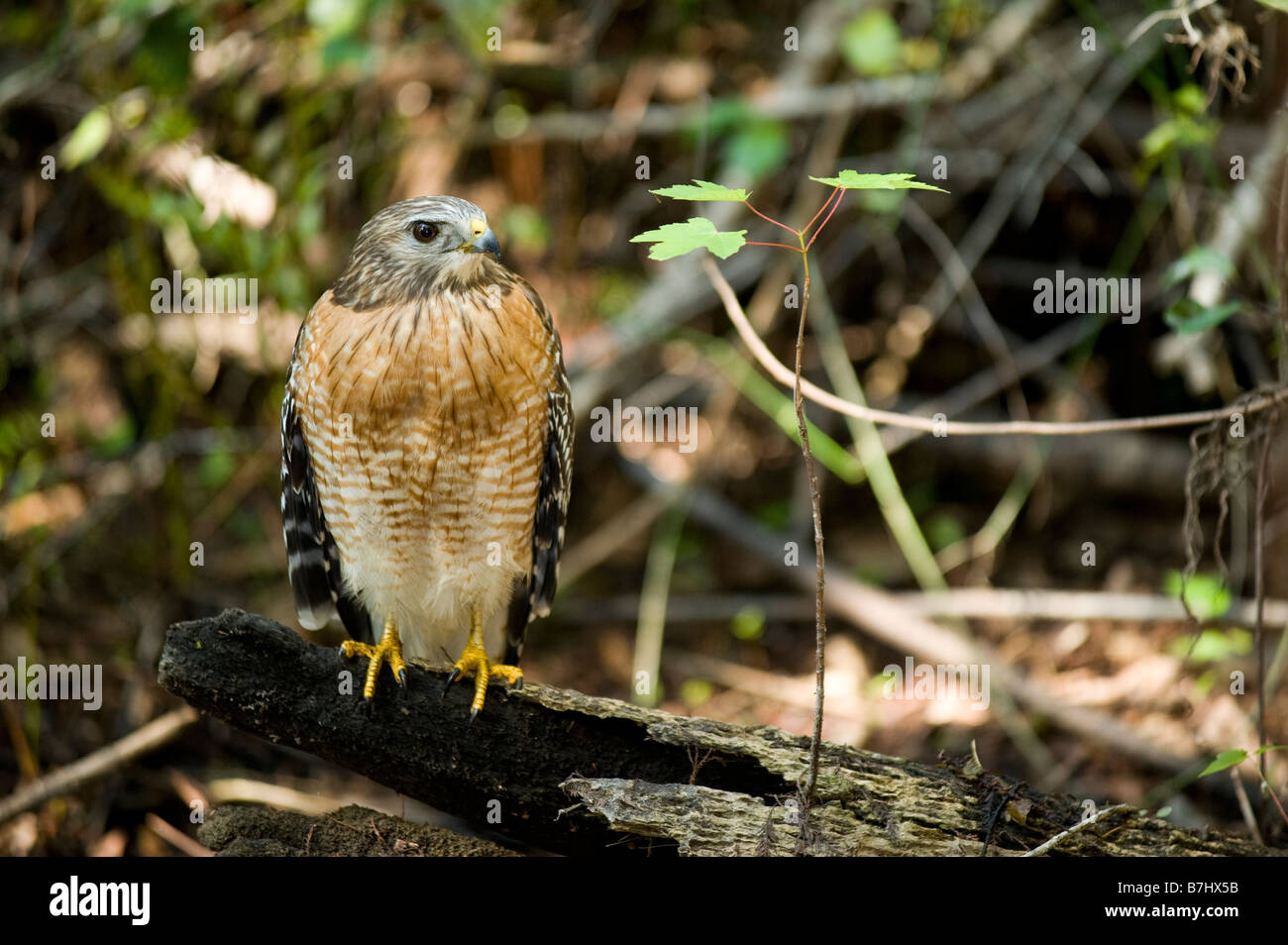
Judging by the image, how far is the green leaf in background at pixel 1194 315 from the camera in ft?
13.2

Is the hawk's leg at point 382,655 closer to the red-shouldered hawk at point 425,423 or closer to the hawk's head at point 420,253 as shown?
the red-shouldered hawk at point 425,423

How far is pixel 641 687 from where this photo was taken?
18.4ft

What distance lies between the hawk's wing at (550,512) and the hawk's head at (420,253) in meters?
0.60

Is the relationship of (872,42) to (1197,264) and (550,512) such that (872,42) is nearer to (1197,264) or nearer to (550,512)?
(1197,264)

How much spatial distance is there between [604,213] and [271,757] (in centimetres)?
430

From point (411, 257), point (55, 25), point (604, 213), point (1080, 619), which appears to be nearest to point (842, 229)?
point (604, 213)

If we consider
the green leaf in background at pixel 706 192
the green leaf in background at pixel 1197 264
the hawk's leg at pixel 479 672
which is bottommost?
the hawk's leg at pixel 479 672

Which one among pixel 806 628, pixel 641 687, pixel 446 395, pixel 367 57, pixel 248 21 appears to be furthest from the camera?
pixel 806 628

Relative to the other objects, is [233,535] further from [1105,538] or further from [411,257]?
[1105,538]

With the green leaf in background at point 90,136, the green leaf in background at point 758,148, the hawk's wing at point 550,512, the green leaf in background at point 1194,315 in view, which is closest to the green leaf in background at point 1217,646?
the green leaf in background at point 1194,315

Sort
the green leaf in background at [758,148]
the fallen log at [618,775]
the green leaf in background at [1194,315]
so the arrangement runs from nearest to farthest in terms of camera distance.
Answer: the fallen log at [618,775], the green leaf in background at [1194,315], the green leaf in background at [758,148]

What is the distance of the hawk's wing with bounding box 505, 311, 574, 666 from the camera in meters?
4.29

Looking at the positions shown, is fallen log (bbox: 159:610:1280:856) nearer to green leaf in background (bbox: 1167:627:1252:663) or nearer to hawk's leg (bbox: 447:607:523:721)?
hawk's leg (bbox: 447:607:523:721)

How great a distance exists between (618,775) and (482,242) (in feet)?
5.70
